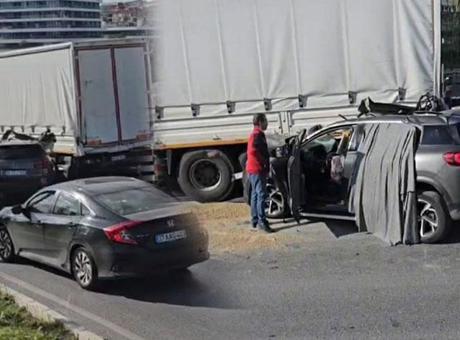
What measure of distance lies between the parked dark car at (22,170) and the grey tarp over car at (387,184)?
7.67m

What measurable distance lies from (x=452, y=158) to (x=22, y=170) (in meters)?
9.17

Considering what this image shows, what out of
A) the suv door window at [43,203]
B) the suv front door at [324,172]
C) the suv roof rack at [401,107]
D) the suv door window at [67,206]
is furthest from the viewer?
the suv roof rack at [401,107]

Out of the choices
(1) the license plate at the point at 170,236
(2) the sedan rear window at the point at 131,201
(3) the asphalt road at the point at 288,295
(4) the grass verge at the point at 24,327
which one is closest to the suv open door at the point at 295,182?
(3) the asphalt road at the point at 288,295

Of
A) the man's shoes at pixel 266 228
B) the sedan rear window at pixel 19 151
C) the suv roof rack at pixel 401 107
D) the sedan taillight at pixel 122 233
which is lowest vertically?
the man's shoes at pixel 266 228

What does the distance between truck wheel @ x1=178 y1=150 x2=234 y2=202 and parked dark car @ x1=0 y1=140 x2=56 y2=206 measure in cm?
375

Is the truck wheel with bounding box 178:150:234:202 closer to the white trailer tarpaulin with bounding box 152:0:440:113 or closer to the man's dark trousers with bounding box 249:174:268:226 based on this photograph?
the white trailer tarpaulin with bounding box 152:0:440:113

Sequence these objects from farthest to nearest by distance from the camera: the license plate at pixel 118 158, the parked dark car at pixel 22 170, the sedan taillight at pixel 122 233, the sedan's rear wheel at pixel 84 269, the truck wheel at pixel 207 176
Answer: the parked dark car at pixel 22 170 < the license plate at pixel 118 158 < the truck wheel at pixel 207 176 < the sedan's rear wheel at pixel 84 269 < the sedan taillight at pixel 122 233

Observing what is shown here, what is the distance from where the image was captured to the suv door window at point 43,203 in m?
8.77

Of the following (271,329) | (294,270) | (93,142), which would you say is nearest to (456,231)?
(294,270)

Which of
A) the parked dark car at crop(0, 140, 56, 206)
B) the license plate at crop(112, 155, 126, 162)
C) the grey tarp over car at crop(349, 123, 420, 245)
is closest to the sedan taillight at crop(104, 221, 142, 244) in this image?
the grey tarp over car at crop(349, 123, 420, 245)

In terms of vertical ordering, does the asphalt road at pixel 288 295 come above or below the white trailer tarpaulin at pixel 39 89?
below

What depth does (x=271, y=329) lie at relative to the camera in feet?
19.6

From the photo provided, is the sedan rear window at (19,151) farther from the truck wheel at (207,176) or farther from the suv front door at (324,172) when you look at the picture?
the suv front door at (324,172)

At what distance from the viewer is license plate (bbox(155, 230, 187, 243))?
7.53 metres
